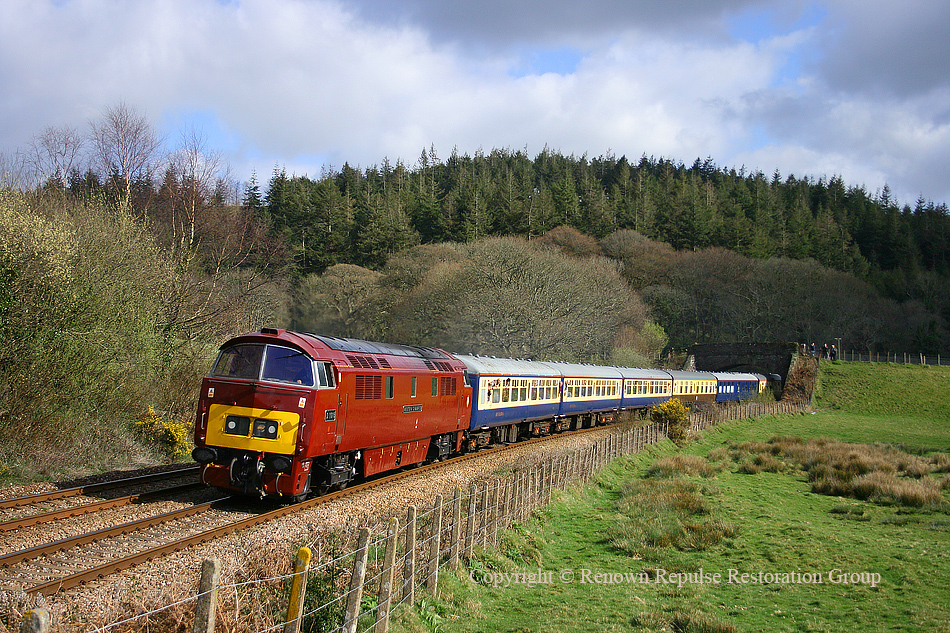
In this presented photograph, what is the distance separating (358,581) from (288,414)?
5494 millimetres

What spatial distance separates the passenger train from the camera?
1102cm

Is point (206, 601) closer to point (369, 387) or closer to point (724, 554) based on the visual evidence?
point (369, 387)

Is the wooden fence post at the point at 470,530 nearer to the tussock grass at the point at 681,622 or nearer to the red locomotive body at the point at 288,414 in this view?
the tussock grass at the point at 681,622

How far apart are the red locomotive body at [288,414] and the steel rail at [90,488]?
2.41 m

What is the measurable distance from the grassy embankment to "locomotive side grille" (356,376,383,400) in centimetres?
396

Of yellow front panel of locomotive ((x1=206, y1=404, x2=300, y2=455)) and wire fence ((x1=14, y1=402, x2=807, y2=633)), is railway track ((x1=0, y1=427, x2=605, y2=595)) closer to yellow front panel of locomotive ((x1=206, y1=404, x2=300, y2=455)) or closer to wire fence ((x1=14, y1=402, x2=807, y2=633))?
yellow front panel of locomotive ((x1=206, y1=404, x2=300, y2=455))

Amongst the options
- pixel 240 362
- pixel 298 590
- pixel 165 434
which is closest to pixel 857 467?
pixel 240 362

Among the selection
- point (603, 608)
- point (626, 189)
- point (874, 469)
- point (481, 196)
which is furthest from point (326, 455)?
point (626, 189)

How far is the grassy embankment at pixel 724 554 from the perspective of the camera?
8.49 meters

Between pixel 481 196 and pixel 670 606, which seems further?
pixel 481 196

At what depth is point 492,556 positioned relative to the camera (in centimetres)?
1016

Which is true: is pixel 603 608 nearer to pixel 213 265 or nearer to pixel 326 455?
pixel 326 455

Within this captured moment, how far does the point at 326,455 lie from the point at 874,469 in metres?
20.7

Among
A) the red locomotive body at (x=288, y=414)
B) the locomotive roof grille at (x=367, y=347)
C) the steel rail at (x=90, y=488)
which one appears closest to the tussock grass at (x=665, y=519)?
the red locomotive body at (x=288, y=414)
